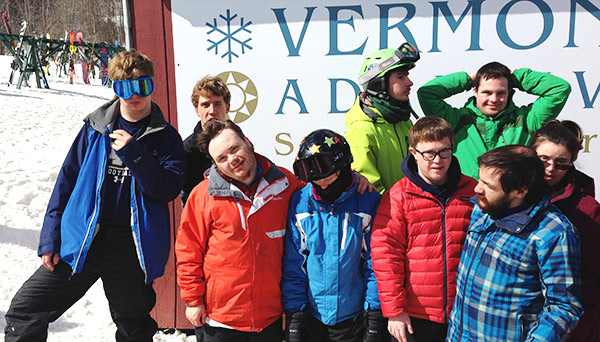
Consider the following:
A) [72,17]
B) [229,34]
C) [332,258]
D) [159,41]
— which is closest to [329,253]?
[332,258]

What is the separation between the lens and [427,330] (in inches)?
81.3

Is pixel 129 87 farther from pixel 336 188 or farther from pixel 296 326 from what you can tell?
pixel 296 326

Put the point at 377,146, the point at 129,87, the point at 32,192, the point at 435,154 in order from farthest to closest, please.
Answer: the point at 32,192 < the point at 377,146 < the point at 129,87 < the point at 435,154

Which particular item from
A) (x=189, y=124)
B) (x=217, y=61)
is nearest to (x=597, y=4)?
(x=217, y=61)

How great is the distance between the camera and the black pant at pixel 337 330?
206 cm

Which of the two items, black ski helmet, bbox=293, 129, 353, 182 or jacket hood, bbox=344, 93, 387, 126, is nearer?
black ski helmet, bbox=293, 129, 353, 182

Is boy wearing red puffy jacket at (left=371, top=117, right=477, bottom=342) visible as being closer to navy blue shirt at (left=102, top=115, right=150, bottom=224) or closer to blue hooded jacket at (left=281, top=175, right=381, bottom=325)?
blue hooded jacket at (left=281, top=175, right=381, bottom=325)

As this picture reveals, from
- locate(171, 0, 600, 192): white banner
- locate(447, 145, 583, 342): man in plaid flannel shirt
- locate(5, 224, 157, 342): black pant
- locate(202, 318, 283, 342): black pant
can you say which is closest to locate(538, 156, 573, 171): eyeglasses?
locate(447, 145, 583, 342): man in plaid flannel shirt

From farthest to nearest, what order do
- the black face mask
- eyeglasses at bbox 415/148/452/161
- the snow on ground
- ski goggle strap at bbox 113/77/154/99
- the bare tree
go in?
the bare tree < the snow on ground < ski goggle strap at bbox 113/77/154/99 < the black face mask < eyeglasses at bbox 415/148/452/161

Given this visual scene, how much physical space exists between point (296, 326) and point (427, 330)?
0.58 m

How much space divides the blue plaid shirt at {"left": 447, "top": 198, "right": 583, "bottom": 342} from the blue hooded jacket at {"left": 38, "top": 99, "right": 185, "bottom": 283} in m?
1.40

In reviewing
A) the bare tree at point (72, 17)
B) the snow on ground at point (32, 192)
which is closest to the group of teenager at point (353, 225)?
the snow on ground at point (32, 192)

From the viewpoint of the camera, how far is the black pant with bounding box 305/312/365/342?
2.06 meters

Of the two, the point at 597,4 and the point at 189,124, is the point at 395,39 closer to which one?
the point at 597,4
